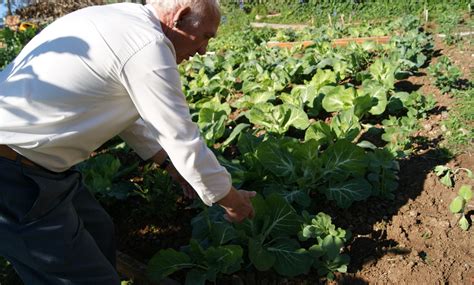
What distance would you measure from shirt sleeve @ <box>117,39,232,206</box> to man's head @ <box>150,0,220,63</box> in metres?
0.12

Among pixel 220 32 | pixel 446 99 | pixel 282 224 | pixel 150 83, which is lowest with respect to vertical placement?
pixel 220 32

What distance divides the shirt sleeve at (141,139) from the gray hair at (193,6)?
0.75m

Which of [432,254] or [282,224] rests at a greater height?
[282,224]

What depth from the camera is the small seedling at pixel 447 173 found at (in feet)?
9.45

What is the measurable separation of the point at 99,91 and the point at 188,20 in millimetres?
422

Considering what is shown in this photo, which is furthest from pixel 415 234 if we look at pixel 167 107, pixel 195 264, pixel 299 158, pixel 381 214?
pixel 167 107

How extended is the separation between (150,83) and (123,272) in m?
1.56

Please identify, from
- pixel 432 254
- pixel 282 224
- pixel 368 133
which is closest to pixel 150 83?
pixel 282 224

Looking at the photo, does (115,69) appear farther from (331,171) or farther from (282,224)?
(331,171)

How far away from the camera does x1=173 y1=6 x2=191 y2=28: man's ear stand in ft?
5.24

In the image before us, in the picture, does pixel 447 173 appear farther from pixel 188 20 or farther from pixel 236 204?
pixel 188 20

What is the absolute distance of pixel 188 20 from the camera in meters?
1.63

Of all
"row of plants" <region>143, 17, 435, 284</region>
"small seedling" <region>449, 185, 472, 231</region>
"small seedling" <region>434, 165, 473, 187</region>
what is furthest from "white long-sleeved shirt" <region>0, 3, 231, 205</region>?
"small seedling" <region>434, 165, 473, 187</region>

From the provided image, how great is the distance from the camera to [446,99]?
414 cm
